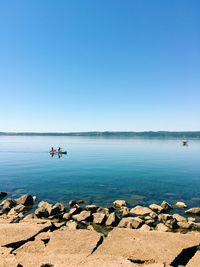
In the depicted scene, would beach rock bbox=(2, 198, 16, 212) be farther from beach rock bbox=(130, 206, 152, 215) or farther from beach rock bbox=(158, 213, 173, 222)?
beach rock bbox=(158, 213, 173, 222)

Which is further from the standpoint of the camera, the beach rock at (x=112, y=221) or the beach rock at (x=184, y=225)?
the beach rock at (x=112, y=221)

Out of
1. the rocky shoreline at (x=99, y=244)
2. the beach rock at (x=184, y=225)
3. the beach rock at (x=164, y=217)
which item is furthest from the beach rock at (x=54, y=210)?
the beach rock at (x=184, y=225)

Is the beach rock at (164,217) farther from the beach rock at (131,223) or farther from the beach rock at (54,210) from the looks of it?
the beach rock at (54,210)

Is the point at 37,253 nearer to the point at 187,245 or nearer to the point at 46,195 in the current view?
the point at 187,245

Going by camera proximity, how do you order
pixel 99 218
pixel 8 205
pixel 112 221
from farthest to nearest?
pixel 8 205, pixel 99 218, pixel 112 221

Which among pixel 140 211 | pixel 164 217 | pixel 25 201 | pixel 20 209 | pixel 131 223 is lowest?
pixel 20 209

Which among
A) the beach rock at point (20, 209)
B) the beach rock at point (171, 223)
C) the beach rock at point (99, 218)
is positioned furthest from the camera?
the beach rock at point (20, 209)

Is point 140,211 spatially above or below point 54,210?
below

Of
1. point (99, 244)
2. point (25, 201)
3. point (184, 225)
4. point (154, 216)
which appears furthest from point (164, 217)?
point (25, 201)

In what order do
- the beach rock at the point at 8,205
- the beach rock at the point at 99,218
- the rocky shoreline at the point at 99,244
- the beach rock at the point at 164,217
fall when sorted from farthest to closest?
the beach rock at the point at 8,205
the beach rock at the point at 164,217
the beach rock at the point at 99,218
the rocky shoreline at the point at 99,244

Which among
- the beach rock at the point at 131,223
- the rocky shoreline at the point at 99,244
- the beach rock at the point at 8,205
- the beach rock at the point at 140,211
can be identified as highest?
the rocky shoreline at the point at 99,244

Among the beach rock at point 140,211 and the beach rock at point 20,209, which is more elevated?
the beach rock at point 140,211

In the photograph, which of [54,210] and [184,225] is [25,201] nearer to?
[54,210]

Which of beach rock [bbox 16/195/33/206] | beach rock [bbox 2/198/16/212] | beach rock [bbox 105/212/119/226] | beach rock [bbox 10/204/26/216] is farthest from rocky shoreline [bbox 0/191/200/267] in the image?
beach rock [bbox 16/195/33/206]
